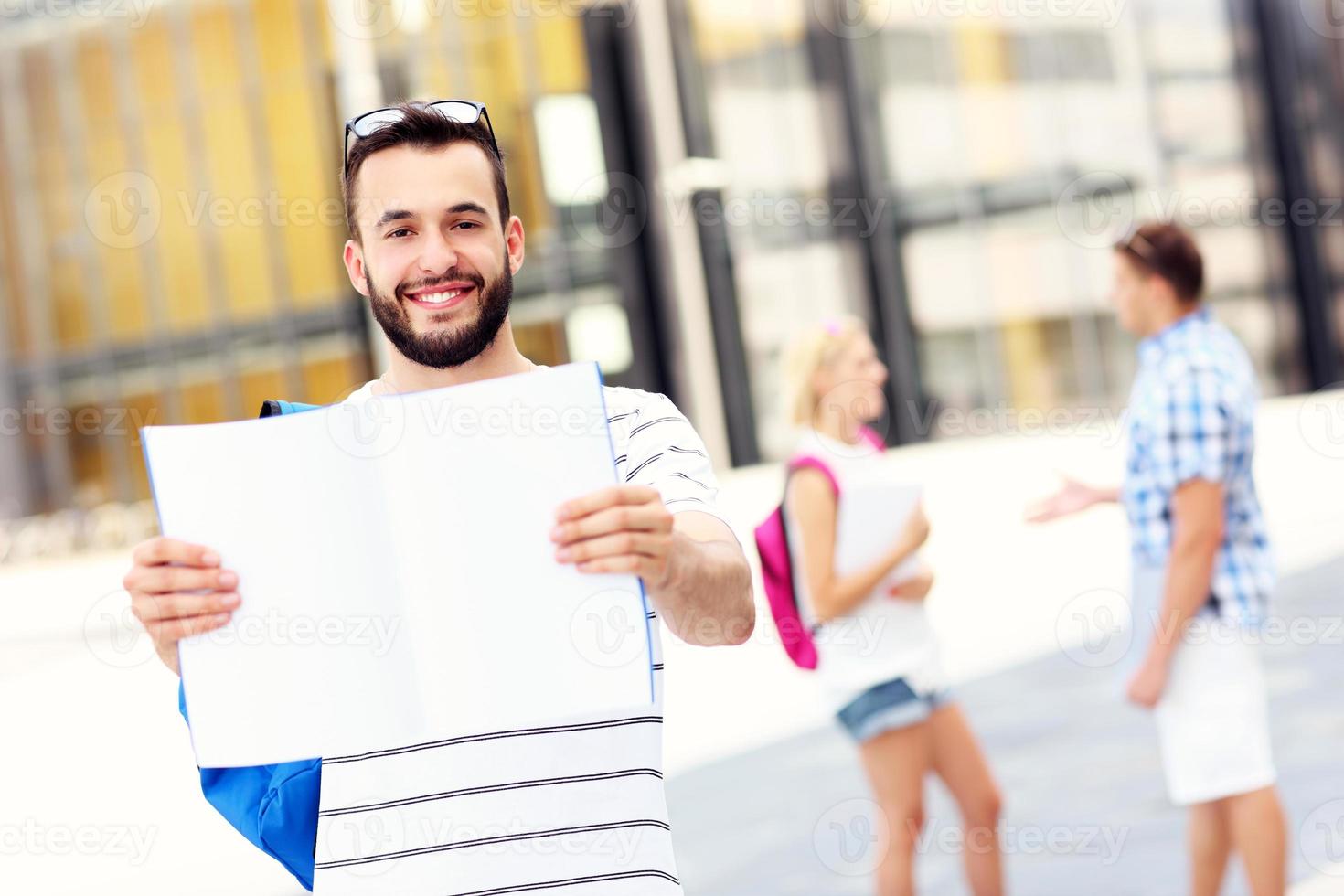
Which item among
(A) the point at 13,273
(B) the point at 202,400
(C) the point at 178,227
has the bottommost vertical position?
(B) the point at 202,400

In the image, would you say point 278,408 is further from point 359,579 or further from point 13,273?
point 13,273

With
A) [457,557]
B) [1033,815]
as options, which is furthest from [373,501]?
[1033,815]

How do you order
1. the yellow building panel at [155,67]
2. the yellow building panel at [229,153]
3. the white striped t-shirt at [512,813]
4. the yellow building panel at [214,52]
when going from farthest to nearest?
the yellow building panel at [155,67]
the yellow building panel at [229,153]
the yellow building panel at [214,52]
the white striped t-shirt at [512,813]

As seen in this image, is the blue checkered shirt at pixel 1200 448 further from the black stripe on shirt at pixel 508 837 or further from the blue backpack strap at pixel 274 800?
the blue backpack strap at pixel 274 800

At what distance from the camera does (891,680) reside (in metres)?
4.34

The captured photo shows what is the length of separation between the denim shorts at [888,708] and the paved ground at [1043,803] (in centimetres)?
96

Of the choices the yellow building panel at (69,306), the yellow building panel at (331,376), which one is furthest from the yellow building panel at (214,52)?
the yellow building panel at (331,376)

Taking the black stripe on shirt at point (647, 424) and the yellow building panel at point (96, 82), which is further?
the yellow building panel at point (96, 82)

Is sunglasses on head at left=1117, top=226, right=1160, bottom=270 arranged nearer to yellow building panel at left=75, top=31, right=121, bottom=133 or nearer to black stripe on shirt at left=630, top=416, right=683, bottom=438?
black stripe on shirt at left=630, top=416, right=683, bottom=438

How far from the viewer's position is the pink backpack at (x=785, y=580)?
4438 mm

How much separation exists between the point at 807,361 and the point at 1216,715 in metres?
1.69

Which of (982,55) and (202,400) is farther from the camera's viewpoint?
(202,400)

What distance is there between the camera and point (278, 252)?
99.2 feet

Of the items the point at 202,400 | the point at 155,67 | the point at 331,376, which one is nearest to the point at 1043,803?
the point at 331,376
